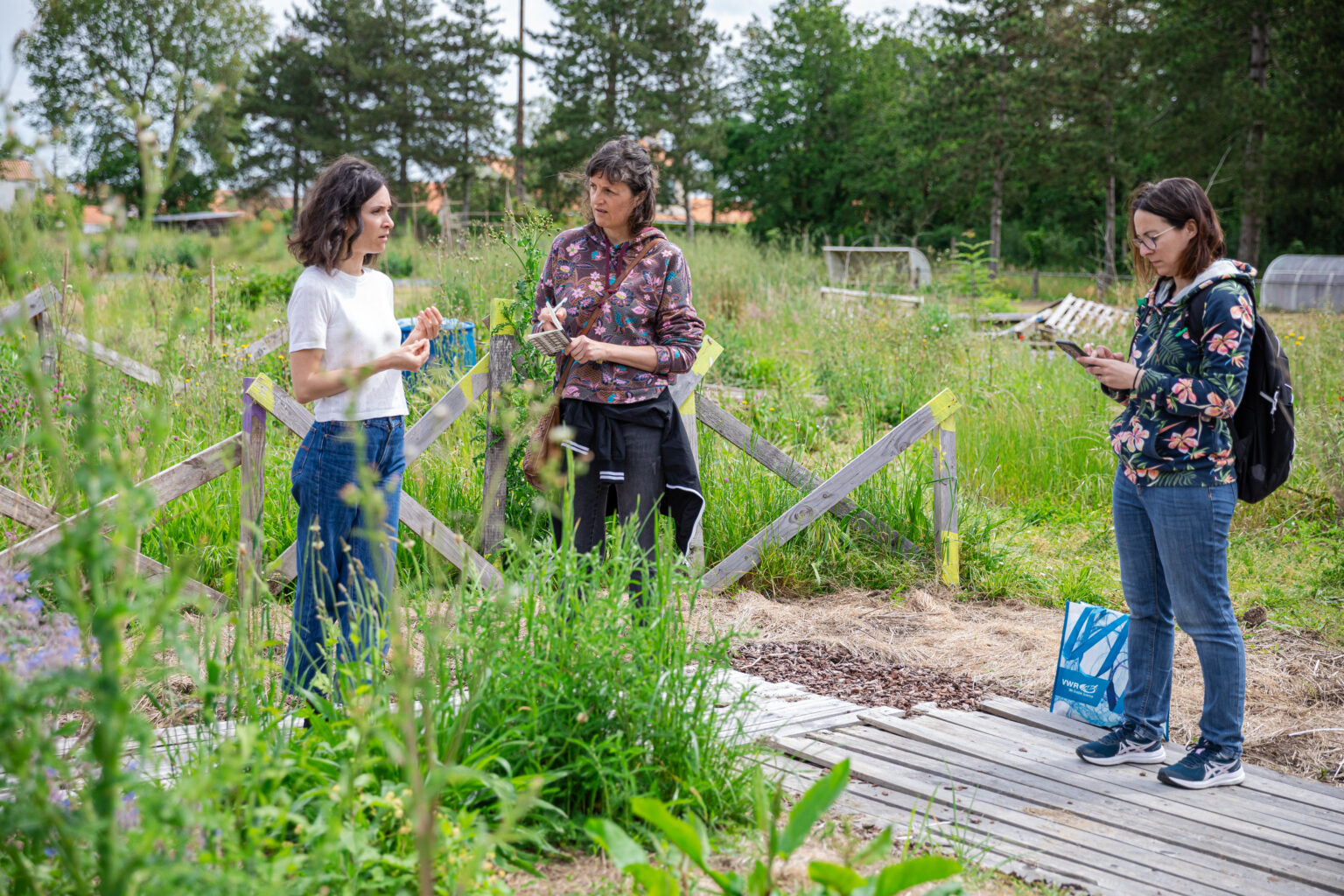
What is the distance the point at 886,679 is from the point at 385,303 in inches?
93.4

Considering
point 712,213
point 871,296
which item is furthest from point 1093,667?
point 712,213

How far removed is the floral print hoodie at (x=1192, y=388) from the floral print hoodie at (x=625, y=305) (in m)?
1.42

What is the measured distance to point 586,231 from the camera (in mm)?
3533

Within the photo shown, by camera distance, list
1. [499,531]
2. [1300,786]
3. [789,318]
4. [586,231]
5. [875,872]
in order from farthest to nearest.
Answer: [789,318], [499,531], [586,231], [1300,786], [875,872]

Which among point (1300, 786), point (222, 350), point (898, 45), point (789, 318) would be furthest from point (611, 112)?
point (1300, 786)

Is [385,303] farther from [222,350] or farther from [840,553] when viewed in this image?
[222,350]

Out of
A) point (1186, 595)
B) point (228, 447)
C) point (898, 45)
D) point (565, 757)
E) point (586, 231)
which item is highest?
point (898, 45)

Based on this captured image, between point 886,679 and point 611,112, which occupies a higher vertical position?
point 611,112

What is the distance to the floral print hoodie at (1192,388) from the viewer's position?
2762mm

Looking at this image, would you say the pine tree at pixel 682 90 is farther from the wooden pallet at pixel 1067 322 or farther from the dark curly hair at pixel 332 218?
the dark curly hair at pixel 332 218

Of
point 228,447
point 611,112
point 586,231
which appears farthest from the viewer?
point 611,112

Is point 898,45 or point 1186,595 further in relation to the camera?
point 898,45

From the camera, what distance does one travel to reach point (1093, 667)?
3477 millimetres

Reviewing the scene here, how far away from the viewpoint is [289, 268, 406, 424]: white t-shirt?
108 inches
